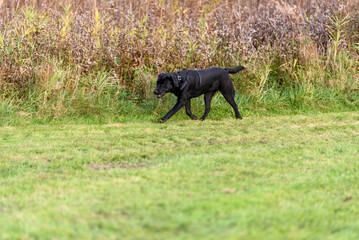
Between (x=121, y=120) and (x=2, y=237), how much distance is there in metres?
4.72

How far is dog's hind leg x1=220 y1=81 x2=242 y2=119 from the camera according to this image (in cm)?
771

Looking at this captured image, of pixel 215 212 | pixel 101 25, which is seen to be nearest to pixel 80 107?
pixel 101 25

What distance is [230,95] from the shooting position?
775 cm

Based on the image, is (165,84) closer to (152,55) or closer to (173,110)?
(173,110)

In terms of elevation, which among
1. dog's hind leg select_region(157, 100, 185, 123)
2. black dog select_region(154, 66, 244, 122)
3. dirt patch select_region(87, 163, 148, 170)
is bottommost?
dirt patch select_region(87, 163, 148, 170)

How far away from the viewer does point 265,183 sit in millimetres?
3719

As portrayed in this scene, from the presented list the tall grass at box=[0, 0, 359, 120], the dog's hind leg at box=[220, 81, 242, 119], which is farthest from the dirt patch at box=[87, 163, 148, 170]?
the dog's hind leg at box=[220, 81, 242, 119]

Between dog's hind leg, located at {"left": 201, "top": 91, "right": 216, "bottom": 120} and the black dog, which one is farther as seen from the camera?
dog's hind leg, located at {"left": 201, "top": 91, "right": 216, "bottom": 120}

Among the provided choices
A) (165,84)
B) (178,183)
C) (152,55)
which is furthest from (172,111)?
(178,183)

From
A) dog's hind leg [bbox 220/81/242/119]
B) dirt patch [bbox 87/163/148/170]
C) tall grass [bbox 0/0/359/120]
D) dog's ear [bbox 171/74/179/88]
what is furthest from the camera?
dog's hind leg [bbox 220/81/242/119]

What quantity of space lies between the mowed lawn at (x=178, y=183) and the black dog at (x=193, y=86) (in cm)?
92

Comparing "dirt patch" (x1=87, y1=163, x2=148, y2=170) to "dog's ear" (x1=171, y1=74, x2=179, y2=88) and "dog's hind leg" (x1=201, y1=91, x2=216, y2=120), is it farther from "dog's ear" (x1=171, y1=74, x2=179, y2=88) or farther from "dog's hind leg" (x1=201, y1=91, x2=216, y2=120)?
"dog's hind leg" (x1=201, y1=91, x2=216, y2=120)

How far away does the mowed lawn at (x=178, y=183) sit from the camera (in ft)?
9.05

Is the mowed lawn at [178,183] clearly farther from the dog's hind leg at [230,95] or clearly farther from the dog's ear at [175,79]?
the dog's hind leg at [230,95]
